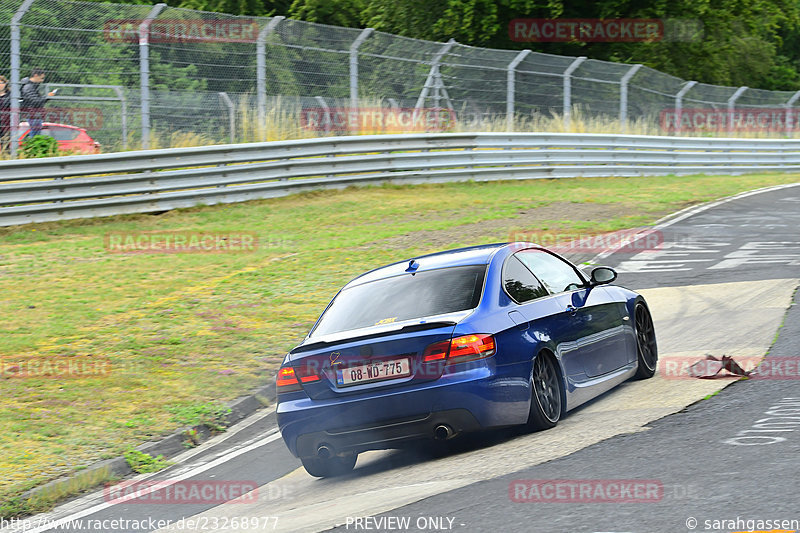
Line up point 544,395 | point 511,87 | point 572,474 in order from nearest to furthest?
1. point 572,474
2. point 544,395
3. point 511,87

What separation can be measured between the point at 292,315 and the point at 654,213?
32.9 feet

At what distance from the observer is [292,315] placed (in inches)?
484

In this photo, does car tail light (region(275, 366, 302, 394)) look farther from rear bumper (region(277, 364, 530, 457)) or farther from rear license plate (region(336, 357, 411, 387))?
rear license plate (region(336, 357, 411, 387))

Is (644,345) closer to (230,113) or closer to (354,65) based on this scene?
(230,113)

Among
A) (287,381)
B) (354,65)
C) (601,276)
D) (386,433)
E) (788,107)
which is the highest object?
(354,65)

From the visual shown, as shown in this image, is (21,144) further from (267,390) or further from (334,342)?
(334,342)

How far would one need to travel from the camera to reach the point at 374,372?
6.71 metres

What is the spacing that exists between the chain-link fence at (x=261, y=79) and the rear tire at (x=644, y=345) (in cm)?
1232

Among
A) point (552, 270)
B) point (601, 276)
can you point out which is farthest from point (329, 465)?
point (601, 276)

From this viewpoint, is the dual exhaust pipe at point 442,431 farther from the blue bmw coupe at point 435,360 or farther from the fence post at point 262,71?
the fence post at point 262,71

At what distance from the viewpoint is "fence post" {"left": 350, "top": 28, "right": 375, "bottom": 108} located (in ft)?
75.3

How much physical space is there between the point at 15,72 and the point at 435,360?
43.3ft

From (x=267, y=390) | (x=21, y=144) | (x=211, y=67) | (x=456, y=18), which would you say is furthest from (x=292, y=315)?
(x=456, y=18)

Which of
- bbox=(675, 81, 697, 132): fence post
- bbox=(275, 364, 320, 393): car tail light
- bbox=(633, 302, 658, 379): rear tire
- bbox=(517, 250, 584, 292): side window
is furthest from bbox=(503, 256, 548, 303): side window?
bbox=(675, 81, 697, 132): fence post
